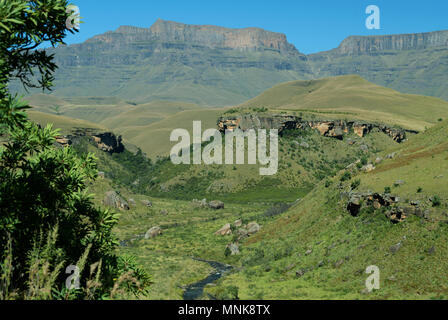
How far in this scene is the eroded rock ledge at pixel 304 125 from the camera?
17112 centimetres

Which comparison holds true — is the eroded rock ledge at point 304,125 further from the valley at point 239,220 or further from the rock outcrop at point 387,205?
Answer: the rock outcrop at point 387,205

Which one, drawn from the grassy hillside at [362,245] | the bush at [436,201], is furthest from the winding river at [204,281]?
the bush at [436,201]

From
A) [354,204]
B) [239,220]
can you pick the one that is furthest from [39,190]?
[239,220]

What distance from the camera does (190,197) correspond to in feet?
499

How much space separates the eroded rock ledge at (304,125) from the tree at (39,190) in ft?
502

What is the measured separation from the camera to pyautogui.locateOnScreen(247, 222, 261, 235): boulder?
264 feet

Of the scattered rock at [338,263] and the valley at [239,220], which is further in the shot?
the scattered rock at [338,263]

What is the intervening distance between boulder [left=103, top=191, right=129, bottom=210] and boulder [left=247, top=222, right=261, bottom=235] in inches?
1716

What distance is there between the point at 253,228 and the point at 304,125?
10783 cm

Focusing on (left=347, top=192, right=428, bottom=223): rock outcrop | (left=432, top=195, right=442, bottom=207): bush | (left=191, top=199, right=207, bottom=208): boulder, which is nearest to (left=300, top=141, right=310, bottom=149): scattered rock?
(left=191, top=199, right=207, bottom=208): boulder

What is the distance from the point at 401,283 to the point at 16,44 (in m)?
37.8
